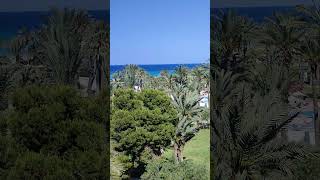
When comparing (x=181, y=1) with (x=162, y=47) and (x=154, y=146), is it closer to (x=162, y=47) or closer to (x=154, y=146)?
(x=162, y=47)

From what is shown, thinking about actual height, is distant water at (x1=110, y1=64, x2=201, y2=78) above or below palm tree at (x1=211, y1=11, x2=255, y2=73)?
below

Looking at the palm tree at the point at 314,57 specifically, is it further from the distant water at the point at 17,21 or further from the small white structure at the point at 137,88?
the distant water at the point at 17,21

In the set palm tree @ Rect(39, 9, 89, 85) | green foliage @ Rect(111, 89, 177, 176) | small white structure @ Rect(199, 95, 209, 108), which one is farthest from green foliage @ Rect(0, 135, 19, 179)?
small white structure @ Rect(199, 95, 209, 108)

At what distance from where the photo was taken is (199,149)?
24.5ft

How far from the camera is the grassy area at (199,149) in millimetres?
7371

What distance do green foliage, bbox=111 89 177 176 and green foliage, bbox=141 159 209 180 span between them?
151 mm

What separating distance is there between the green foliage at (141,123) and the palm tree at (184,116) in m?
0.10

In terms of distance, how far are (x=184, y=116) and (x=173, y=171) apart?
77 centimetres

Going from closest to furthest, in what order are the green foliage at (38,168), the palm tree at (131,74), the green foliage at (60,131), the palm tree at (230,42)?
the green foliage at (38,168) → the green foliage at (60,131) → the palm tree at (131,74) → the palm tree at (230,42)

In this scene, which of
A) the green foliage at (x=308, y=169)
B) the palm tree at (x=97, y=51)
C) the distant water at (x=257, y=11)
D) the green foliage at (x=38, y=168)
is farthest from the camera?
the distant water at (x=257, y=11)

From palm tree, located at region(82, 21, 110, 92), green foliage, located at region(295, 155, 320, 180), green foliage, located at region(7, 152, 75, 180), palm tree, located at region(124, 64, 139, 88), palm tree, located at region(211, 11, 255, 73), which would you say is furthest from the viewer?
palm tree, located at region(211, 11, 255, 73)

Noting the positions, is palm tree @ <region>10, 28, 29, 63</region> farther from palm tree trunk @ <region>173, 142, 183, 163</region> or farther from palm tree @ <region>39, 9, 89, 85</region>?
palm tree trunk @ <region>173, 142, 183, 163</region>

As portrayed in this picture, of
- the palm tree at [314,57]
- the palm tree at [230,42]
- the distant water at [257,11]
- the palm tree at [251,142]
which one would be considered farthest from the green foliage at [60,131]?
the palm tree at [314,57]

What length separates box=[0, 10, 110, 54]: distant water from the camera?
24.9 feet
